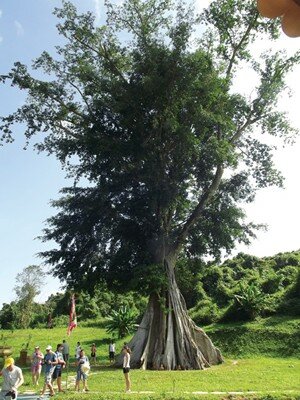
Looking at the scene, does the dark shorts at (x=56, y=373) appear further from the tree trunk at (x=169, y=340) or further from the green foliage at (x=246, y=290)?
the green foliage at (x=246, y=290)

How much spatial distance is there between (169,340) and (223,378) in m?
4.64

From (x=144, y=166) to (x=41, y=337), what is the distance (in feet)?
56.0

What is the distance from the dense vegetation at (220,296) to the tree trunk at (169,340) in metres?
2.36

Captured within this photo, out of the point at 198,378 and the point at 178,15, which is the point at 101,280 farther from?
the point at 178,15

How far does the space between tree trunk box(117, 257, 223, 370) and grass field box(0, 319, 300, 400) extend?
39.9 inches

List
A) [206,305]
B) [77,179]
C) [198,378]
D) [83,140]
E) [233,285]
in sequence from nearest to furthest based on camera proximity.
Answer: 1. [198,378]
2. [83,140]
3. [77,179]
4. [206,305]
5. [233,285]

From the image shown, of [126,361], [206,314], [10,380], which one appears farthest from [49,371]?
[206,314]

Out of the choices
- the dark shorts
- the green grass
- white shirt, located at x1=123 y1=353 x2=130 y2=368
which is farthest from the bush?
the dark shorts

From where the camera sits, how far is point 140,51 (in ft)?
67.5

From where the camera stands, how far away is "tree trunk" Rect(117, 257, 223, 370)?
62.7ft

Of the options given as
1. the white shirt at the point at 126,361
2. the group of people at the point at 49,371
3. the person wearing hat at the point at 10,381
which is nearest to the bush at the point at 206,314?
the group of people at the point at 49,371

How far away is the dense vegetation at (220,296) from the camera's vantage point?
2628cm

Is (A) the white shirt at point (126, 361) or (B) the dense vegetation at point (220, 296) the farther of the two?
(B) the dense vegetation at point (220, 296)

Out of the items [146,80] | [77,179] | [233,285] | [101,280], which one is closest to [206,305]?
[233,285]
